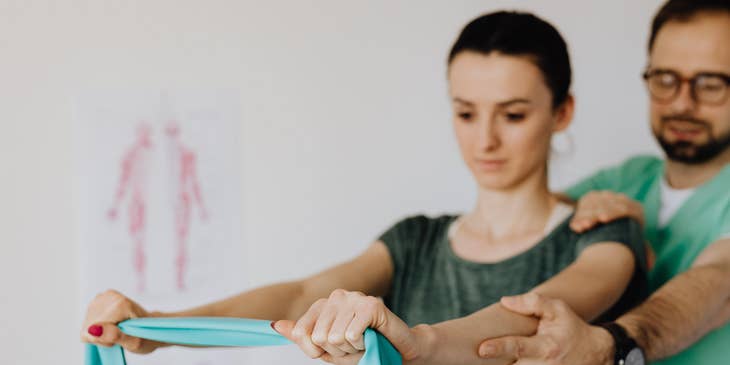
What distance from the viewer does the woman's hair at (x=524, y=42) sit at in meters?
1.51

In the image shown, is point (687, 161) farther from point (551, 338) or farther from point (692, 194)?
point (551, 338)

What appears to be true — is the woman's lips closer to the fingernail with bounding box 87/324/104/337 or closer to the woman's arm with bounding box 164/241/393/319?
the woman's arm with bounding box 164/241/393/319

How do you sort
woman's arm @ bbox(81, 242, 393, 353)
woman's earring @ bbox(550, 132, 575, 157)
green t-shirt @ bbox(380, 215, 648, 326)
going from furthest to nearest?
woman's earring @ bbox(550, 132, 575, 157) < green t-shirt @ bbox(380, 215, 648, 326) < woman's arm @ bbox(81, 242, 393, 353)

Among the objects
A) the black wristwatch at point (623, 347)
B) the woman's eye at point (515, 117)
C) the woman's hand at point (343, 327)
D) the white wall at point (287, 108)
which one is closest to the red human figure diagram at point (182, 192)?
the white wall at point (287, 108)

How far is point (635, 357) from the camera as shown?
1377mm

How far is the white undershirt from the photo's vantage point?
1914 millimetres

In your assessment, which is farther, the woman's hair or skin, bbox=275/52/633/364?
the woman's hair

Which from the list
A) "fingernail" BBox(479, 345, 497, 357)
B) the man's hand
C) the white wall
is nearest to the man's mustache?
the white wall

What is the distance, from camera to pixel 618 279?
4.74 feet

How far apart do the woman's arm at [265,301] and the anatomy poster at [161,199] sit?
0.77m

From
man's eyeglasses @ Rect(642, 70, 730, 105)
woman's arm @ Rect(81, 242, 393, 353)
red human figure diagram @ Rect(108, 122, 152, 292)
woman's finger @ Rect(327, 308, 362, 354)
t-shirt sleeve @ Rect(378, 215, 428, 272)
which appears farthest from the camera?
red human figure diagram @ Rect(108, 122, 152, 292)

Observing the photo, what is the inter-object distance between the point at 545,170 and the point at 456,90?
0.70ft

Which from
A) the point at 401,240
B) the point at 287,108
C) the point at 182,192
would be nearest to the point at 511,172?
the point at 401,240

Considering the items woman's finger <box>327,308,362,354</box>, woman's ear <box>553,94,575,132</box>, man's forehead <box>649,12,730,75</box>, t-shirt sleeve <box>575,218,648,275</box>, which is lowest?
t-shirt sleeve <box>575,218,648,275</box>
